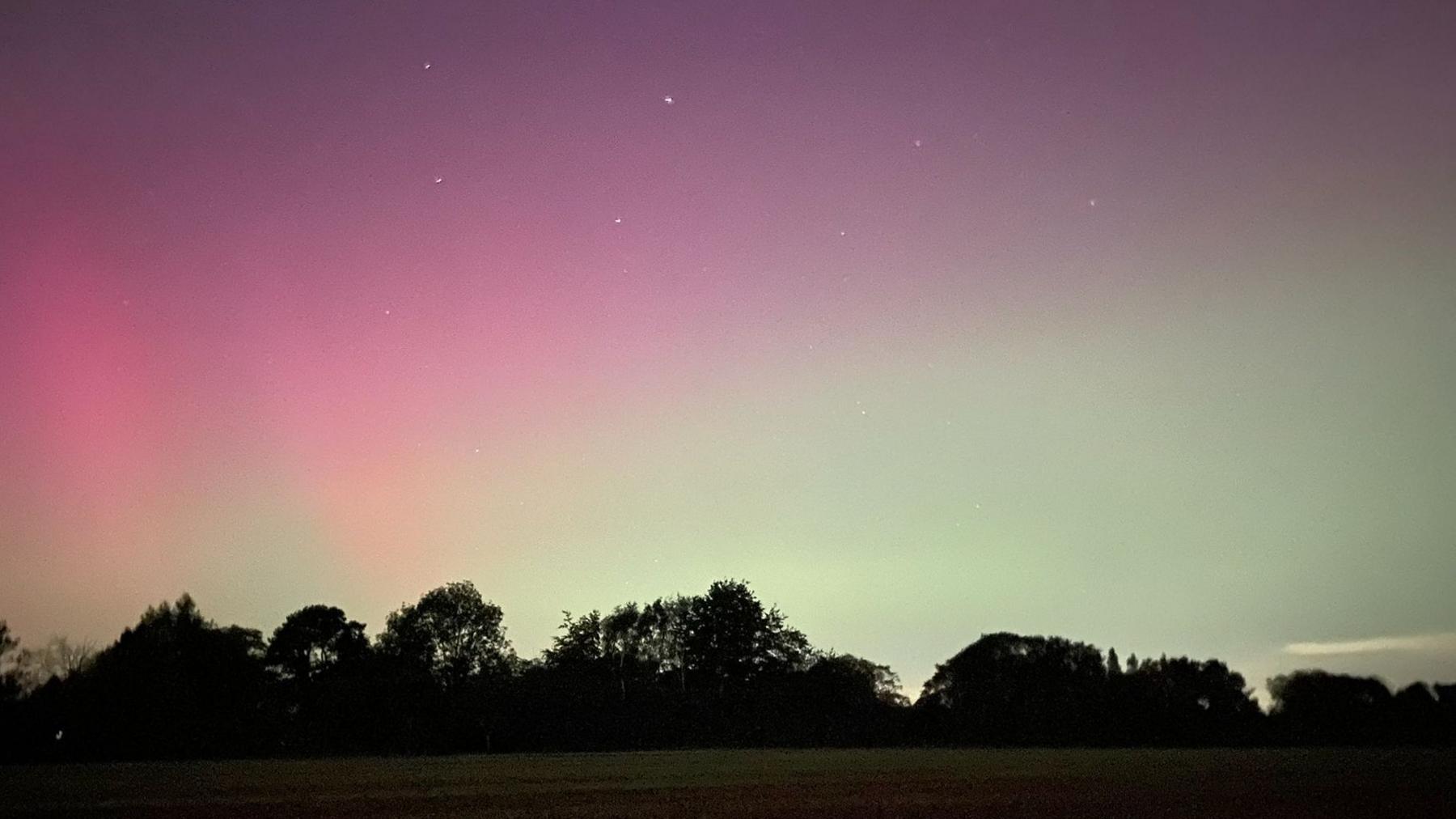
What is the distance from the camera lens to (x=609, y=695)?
8012 cm

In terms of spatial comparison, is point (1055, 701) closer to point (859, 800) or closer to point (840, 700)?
point (840, 700)

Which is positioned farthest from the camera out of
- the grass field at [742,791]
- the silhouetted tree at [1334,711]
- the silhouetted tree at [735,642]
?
the silhouetted tree at [735,642]

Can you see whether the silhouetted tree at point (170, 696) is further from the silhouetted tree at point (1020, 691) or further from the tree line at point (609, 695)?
the silhouetted tree at point (1020, 691)

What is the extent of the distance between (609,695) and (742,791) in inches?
2329

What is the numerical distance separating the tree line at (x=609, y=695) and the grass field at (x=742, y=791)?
28621mm

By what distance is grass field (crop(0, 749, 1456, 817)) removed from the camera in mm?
18016

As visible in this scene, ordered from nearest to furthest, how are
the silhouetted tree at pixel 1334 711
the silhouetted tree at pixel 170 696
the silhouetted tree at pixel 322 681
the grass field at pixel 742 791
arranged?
the grass field at pixel 742 791 < the silhouetted tree at pixel 170 696 < the silhouetted tree at pixel 322 681 < the silhouetted tree at pixel 1334 711

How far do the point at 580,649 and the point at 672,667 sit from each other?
870 cm

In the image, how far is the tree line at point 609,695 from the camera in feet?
207

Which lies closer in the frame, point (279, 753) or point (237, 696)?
point (279, 753)

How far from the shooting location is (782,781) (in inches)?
1072

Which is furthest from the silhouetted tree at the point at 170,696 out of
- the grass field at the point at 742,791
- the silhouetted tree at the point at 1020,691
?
the silhouetted tree at the point at 1020,691

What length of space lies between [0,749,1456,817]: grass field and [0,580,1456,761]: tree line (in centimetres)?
2862

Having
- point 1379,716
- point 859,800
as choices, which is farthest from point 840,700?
point 859,800
